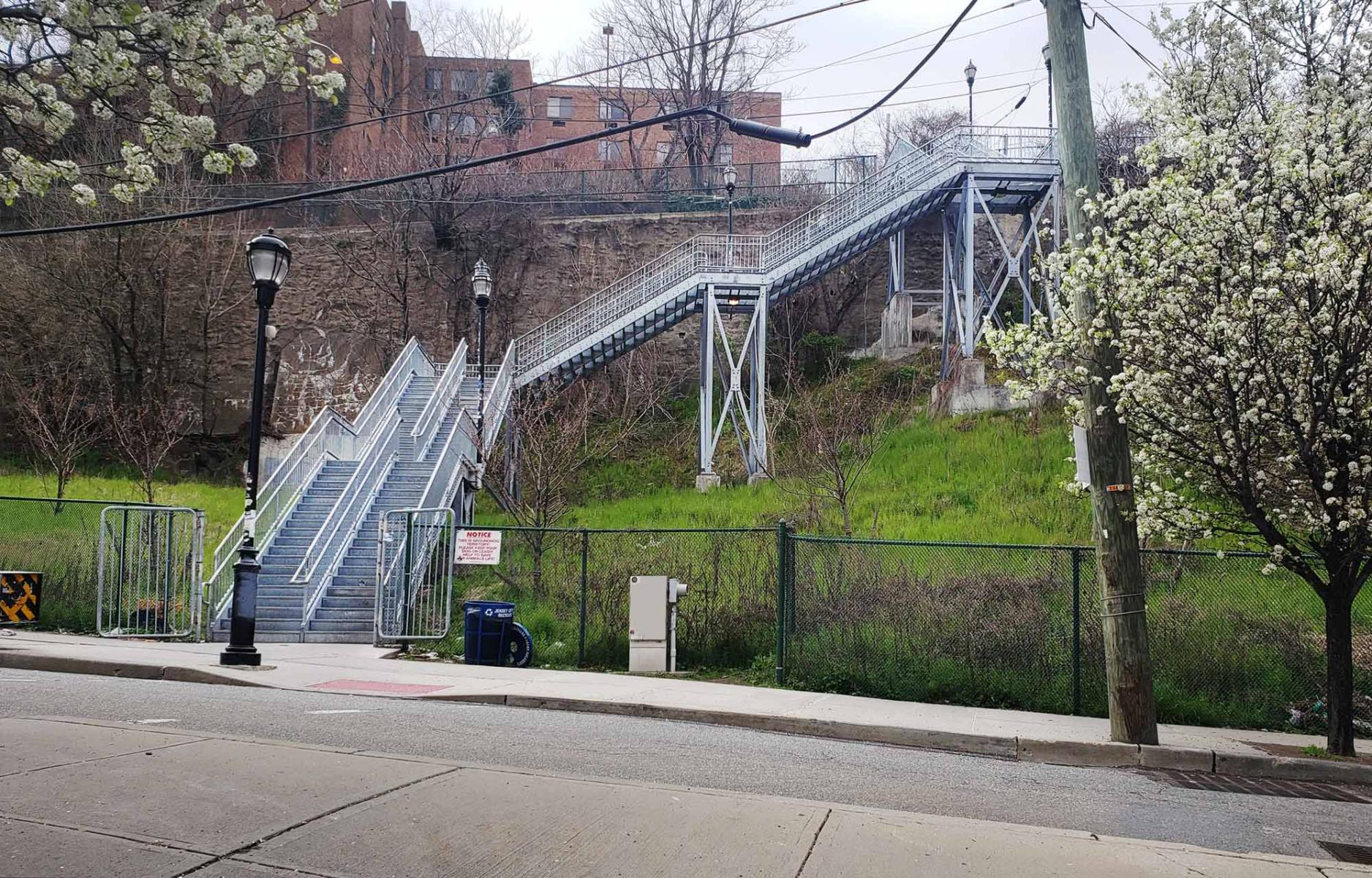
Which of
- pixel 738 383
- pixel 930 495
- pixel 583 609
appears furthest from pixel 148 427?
pixel 930 495

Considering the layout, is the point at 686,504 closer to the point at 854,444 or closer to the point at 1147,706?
the point at 854,444

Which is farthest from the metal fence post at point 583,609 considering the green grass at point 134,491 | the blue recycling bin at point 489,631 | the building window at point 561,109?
the building window at point 561,109

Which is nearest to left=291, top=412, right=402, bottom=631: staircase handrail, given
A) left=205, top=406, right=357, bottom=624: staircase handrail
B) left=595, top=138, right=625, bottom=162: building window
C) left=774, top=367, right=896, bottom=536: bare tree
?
left=205, top=406, right=357, bottom=624: staircase handrail

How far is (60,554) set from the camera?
643 inches

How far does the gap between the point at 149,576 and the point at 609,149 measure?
1914 inches

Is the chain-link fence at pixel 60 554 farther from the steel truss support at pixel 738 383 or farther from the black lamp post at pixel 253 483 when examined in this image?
the steel truss support at pixel 738 383

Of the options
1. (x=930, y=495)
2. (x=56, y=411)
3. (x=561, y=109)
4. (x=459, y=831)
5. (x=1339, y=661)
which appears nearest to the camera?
(x=459, y=831)

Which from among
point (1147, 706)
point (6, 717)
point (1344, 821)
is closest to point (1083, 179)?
point (1147, 706)

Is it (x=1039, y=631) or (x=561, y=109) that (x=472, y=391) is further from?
(x=561, y=109)

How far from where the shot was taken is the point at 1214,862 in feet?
17.8

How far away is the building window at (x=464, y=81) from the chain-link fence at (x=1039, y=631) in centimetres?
4233

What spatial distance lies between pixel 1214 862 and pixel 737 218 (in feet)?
123

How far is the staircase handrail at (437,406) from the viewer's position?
2255 cm

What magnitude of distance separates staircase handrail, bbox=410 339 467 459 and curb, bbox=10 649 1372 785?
11.7m
